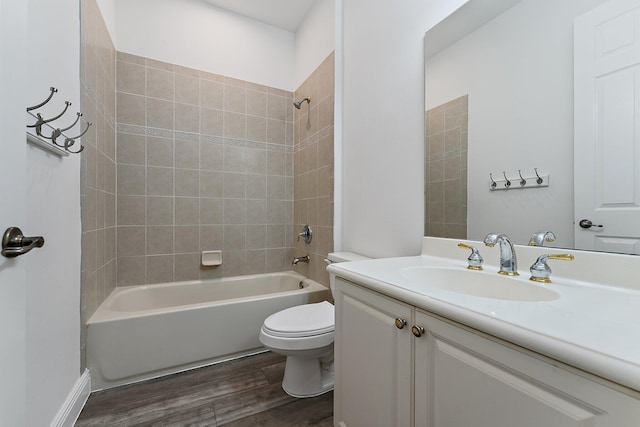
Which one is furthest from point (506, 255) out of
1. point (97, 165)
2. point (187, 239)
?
point (187, 239)

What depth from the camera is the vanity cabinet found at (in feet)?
1.41

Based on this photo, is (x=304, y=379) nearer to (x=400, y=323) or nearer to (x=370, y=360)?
(x=370, y=360)

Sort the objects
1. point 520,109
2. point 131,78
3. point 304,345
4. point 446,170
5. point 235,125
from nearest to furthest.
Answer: point 520,109
point 446,170
point 304,345
point 131,78
point 235,125

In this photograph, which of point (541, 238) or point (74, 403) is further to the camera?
point (74, 403)

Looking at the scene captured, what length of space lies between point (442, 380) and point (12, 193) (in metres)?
1.15

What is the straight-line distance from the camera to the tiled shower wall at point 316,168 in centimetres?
219

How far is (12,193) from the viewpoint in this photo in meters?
0.65

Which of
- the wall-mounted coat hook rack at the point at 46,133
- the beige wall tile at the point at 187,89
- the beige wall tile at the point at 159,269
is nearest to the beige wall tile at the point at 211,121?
the beige wall tile at the point at 187,89

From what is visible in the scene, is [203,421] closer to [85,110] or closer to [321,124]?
[85,110]

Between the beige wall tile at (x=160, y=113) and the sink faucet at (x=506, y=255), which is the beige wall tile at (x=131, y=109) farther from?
the sink faucet at (x=506, y=255)

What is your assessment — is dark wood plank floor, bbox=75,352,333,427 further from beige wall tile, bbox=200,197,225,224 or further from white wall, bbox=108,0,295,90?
white wall, bbox=108,0,295,90

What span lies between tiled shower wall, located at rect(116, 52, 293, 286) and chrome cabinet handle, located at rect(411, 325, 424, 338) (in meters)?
2.13

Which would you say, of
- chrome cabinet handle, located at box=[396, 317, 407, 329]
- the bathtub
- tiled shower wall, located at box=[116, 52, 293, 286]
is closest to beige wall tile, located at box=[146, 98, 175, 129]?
tiled shower wall, located at box=[116, 52, 293, 286]

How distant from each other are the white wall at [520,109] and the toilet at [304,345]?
3.07 ft
